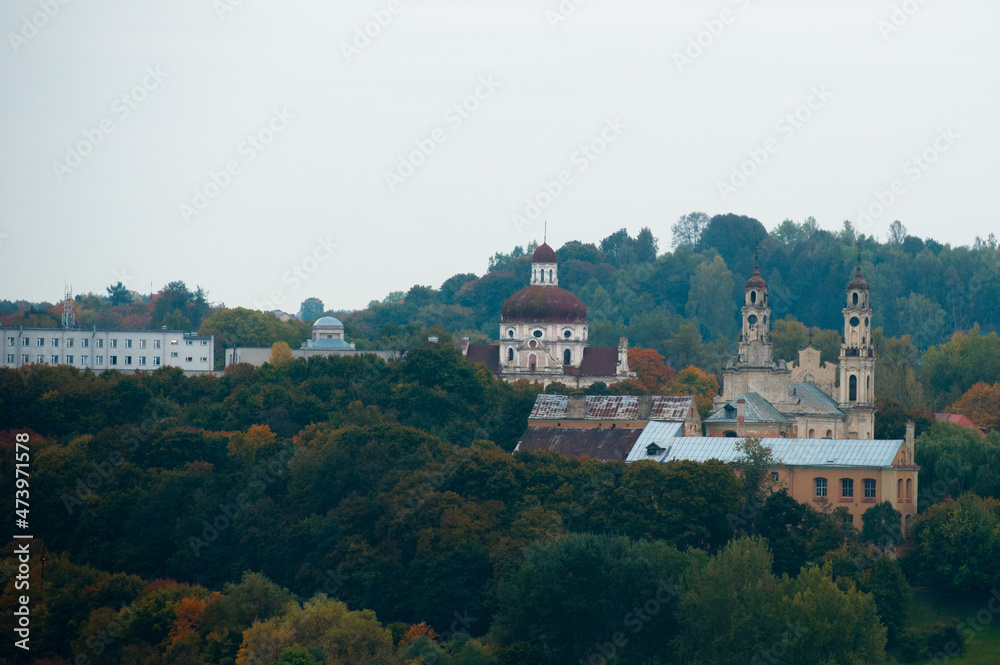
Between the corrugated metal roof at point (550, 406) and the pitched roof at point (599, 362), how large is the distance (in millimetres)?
25764

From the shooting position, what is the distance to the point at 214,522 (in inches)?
2820

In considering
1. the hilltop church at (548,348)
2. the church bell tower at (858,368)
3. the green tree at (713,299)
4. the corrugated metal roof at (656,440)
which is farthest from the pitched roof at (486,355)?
the green tree at (713,299)

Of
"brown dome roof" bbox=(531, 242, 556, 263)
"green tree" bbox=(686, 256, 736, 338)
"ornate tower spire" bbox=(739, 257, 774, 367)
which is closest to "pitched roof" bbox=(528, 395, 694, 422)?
"ornate tower spire" bbox=(739, 257, 774, 367)

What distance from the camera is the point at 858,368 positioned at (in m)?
83.5

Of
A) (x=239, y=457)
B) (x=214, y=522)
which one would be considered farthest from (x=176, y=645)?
(x=239, y=457)

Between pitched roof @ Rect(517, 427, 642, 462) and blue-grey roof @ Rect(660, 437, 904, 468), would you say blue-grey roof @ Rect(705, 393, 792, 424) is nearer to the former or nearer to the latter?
pitched roof @ Rect(517, 427, 642, 462)

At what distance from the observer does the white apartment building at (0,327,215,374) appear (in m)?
111

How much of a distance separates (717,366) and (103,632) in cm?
7462

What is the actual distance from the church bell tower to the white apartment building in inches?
1727

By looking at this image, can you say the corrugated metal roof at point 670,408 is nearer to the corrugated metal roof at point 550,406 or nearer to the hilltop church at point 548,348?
the corrugated metal roof at point 550,406

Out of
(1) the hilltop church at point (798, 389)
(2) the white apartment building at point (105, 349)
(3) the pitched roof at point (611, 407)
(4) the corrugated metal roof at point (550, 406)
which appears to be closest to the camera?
(3) the pitched roof at point (611, 407)

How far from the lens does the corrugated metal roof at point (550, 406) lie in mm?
81375

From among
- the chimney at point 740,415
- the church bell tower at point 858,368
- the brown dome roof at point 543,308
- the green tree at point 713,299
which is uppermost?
the green tree at point 713,299

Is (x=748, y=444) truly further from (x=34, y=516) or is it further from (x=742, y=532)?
(x=34, y=516)
